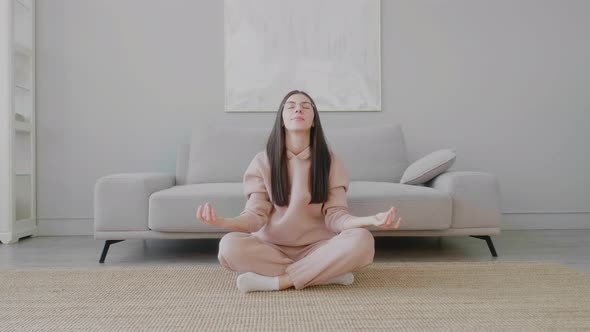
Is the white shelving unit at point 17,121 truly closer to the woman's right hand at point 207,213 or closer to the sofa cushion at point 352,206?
the sofa cushion at point 352,206

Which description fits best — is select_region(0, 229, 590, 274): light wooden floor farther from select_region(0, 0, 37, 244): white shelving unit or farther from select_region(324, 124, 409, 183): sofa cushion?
select_region(324, 124, 409, 183): sofa cushion

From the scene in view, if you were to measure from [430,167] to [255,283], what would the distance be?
125 centimetres

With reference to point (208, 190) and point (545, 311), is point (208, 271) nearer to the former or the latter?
point (208, 190)

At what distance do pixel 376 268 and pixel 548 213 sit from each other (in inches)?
76.7

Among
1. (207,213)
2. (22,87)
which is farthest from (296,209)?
(22,87)

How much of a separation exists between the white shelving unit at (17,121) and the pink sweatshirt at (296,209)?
74.6 inches

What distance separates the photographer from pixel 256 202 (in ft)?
5.73

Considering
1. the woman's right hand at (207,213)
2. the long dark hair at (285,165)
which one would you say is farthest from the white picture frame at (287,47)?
the woman's right hand at (207,213)

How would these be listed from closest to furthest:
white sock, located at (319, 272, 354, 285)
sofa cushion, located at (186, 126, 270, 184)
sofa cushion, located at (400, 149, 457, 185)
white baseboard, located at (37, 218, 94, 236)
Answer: white sock, located at (319, 272, 354, 285) → sofa cushion, located at (400, 149, 457, 185) → sofa cushion, located at (186, 126, 270, 184) → white baseboard, located at (37, 218, 94, 236)

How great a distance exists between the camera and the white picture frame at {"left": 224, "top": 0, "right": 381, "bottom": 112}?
3219 millimetres

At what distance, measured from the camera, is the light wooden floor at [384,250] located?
2.29 meters

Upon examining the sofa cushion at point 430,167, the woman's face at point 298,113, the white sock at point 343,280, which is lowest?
the white sock at point 343,280

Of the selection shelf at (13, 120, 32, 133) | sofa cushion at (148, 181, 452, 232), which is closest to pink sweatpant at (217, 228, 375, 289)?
sofa cushion at (148, 181, 452, 232)

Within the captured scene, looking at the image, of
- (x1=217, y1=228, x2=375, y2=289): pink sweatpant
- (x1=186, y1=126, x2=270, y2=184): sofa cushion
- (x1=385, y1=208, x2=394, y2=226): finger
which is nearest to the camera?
(x1=385, y1=208, x2=394, y2=226): finger
